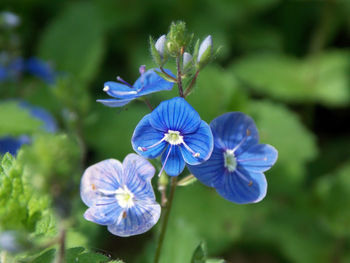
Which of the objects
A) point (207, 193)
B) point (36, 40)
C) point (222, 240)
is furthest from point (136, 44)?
point (222, 240)

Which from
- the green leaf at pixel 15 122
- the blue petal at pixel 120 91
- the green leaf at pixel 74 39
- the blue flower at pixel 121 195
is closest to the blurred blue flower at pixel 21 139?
the green leaf at pixel 15 122

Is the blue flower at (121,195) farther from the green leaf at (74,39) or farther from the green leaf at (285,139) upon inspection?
the green leaf at (74,39)

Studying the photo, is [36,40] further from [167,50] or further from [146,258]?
[167,50]

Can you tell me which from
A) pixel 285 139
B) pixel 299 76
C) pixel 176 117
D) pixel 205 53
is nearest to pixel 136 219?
pixel 176 117

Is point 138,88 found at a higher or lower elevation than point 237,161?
higher

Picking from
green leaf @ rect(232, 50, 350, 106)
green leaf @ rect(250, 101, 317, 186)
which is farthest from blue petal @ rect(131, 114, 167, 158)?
green leaf @ rect(232, 50, 350, 106)

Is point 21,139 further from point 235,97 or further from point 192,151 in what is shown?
point 192,151
